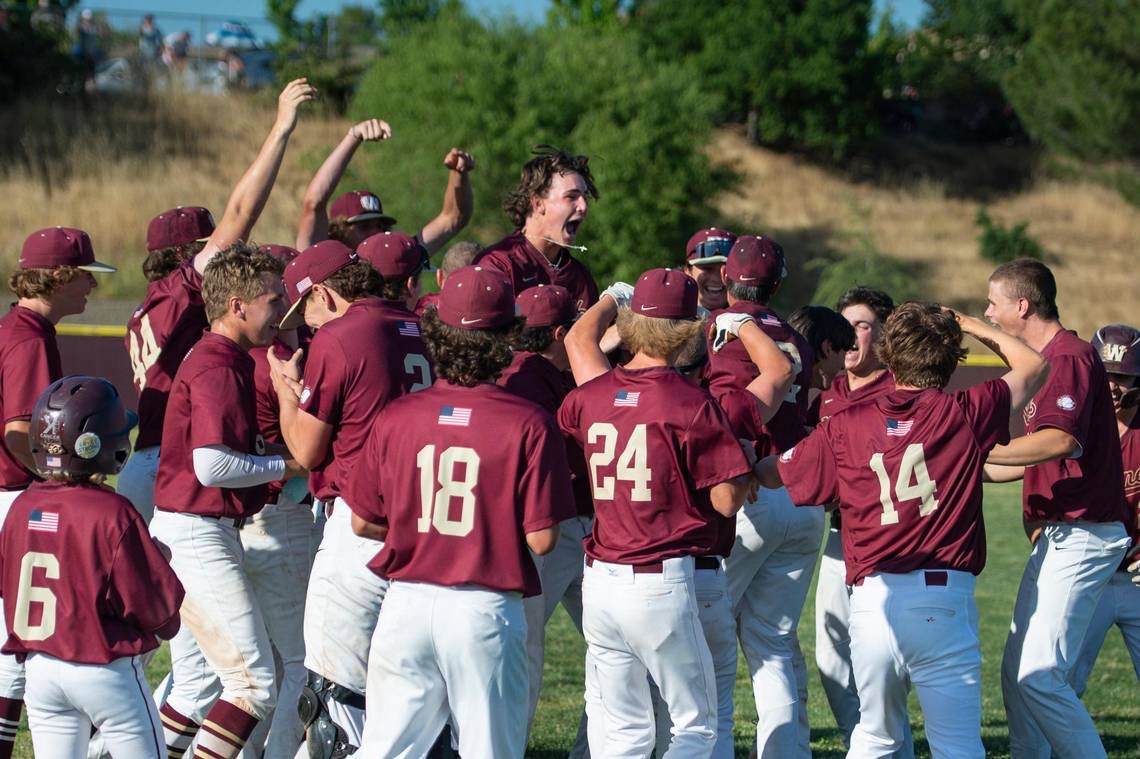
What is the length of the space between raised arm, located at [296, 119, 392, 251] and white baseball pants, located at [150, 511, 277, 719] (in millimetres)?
2113

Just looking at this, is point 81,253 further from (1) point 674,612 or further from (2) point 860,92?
(2) point 860,92

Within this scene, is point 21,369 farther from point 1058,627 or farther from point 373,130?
point 1058,627

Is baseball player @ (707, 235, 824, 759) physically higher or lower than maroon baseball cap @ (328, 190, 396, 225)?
lower

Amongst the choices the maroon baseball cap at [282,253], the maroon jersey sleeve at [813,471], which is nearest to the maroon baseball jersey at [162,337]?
the maroon baseball cap at [282,253]

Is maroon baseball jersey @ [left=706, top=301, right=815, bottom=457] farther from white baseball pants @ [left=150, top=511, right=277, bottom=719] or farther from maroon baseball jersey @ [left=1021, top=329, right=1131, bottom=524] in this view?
white baseball pants @ [left=150, top=511, right=277, bottom=719]

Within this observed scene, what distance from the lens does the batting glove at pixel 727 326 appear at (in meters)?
6.10

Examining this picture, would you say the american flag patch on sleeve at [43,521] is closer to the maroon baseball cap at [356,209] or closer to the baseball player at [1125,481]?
the maroon baseball cap at [356,209]

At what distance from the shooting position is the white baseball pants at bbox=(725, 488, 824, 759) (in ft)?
20.9

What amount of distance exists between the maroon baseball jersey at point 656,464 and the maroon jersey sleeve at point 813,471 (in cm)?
40

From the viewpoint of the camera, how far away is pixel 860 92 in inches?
1994

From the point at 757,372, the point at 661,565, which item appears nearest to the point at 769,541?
the point at 757,372

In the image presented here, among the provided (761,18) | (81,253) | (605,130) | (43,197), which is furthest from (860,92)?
(81,253)

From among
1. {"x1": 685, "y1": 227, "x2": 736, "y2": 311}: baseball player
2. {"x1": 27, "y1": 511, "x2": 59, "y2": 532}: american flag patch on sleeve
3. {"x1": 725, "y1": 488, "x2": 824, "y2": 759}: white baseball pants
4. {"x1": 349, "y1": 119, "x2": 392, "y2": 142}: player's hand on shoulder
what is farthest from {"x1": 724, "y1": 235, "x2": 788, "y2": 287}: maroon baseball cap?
{"x1": 27, "y1": 511, "x2": 59, "y2": 532}: american flag patch on sleeve

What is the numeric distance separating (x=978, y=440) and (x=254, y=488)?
3020mm
